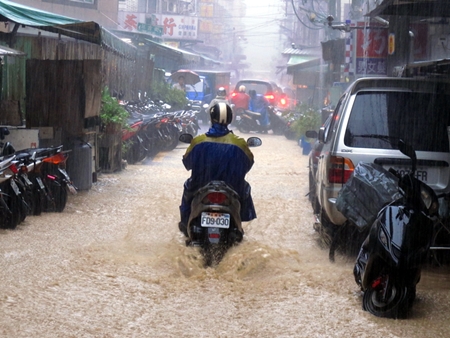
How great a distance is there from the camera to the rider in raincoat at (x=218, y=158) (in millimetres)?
7227

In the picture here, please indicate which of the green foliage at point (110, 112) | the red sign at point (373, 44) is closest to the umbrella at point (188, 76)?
the green foliage at point (110, 112)

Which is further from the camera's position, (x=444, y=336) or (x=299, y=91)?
(x=299, y=91)

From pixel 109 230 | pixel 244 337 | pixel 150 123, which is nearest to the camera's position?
pixel 244 337

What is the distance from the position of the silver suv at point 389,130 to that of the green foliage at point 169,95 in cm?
1763

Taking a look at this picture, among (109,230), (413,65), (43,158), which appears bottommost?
(109,230)

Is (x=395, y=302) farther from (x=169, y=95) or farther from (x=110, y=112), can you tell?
(x=169, y=95)

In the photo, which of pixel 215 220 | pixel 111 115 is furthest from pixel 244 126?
pixel 215 220

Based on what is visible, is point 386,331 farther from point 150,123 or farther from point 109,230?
point 150,123

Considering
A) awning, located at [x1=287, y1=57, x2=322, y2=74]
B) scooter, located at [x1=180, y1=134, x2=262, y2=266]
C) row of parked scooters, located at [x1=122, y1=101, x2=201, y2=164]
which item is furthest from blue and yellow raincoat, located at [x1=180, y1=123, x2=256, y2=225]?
awning, located at [x1=287, y1=57, x2=322, y2=74]

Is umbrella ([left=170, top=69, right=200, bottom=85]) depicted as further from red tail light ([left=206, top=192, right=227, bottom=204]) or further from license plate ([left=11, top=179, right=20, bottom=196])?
red tail light ([left=206, top=192, right=227, bottom=204])

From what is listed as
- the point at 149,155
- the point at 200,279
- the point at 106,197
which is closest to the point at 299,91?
the point at 149,155

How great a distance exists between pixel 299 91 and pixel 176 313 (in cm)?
3773

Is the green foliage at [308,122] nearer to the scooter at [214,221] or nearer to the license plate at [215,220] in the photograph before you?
the scooter at [214,221]

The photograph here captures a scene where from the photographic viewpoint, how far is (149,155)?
61.7ft
